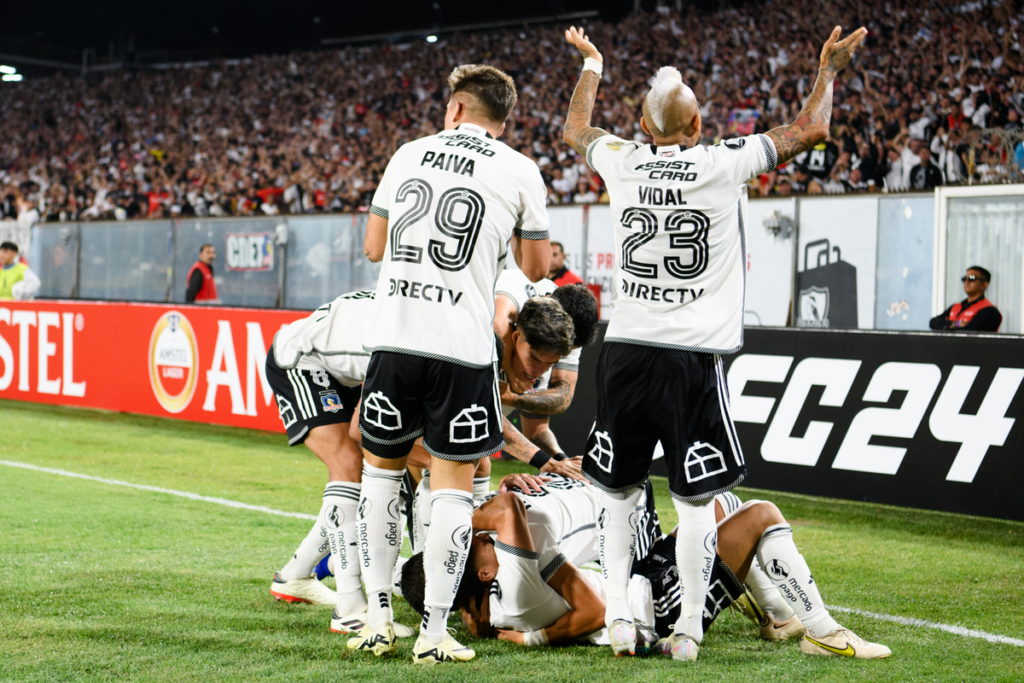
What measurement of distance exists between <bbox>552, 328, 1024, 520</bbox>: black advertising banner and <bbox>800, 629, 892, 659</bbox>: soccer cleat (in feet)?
10.0

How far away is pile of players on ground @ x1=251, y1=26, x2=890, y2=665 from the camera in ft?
10.9

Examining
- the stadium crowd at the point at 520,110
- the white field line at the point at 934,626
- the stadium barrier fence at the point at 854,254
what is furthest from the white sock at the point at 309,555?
the stadium crowd at the point at 520,110

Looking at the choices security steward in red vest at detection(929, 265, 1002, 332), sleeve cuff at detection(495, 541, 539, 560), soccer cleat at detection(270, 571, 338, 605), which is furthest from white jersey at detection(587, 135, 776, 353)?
security steward in red vest at detection(929, 265, 1002, 332)

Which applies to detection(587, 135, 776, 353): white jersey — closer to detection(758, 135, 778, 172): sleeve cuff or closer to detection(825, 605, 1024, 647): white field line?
detection(758, 135, 778, 172): sleeve cuff

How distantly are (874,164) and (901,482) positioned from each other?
7434mm

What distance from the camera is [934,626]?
4.09m

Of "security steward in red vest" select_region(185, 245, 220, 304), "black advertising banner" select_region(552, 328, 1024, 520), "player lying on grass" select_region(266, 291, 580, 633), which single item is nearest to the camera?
"player lying on grass" select_region(266, 291, 580, 633)

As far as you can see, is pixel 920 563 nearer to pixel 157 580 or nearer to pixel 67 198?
pixel 157 580

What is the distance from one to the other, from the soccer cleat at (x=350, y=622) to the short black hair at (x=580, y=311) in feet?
4.46

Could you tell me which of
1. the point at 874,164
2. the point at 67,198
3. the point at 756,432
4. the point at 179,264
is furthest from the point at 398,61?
the point at 756,432

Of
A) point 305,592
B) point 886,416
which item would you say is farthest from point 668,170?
point 886,416

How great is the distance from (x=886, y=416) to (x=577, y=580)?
11.9 ft

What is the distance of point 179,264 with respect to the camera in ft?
43.8

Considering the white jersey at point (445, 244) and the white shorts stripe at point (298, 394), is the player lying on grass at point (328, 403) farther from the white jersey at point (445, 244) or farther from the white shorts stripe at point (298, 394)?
the white jersey at point (445, 244)
